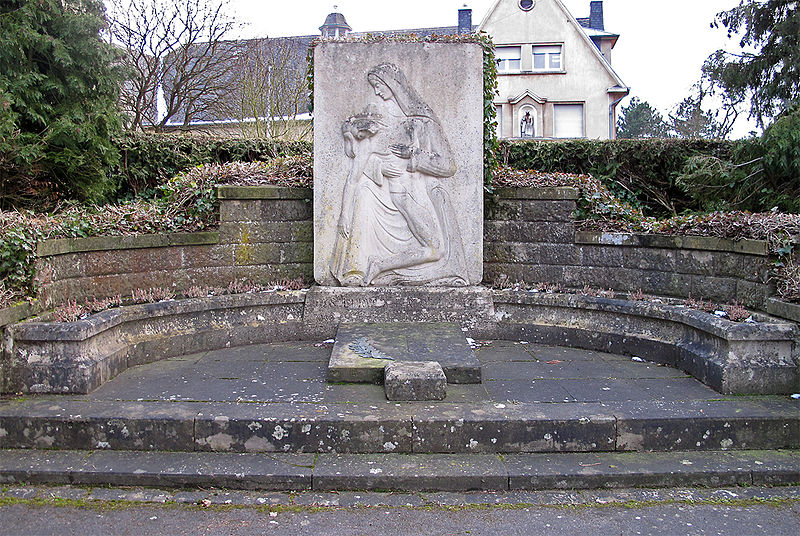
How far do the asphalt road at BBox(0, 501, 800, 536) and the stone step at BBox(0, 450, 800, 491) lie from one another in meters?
0.21

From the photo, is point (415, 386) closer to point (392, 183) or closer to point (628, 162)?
point (392, 183)

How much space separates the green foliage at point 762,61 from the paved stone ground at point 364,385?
261 inches

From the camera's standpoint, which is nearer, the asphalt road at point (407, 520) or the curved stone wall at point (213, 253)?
the asphalt road at point (407, 520)

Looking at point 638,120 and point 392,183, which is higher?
point 638,120

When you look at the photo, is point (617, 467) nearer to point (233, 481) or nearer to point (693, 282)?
point (233, 481)

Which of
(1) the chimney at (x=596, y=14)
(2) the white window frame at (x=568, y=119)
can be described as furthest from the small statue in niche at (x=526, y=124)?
(1) the chimney at (x=596, y=14)

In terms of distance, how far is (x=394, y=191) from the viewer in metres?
6.15

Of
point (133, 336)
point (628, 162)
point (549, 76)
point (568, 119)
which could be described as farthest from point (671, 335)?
point (549, 76)

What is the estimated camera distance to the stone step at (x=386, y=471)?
3449 mm

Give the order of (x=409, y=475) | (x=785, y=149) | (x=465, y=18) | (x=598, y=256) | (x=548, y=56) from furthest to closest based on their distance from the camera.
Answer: (x=465, y=18) < (x=548, y=56) < (x=785, y=149) < (x=598, y=256) < (x=409, y=475)

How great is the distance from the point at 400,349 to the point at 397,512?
1.84 m

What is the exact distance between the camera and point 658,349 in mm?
5281

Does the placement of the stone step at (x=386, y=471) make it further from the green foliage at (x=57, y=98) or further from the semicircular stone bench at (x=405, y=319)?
the green foliage at (x=57, y=98)

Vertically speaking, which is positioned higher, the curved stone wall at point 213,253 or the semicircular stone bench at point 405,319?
the curved stone wall at point 213,253
